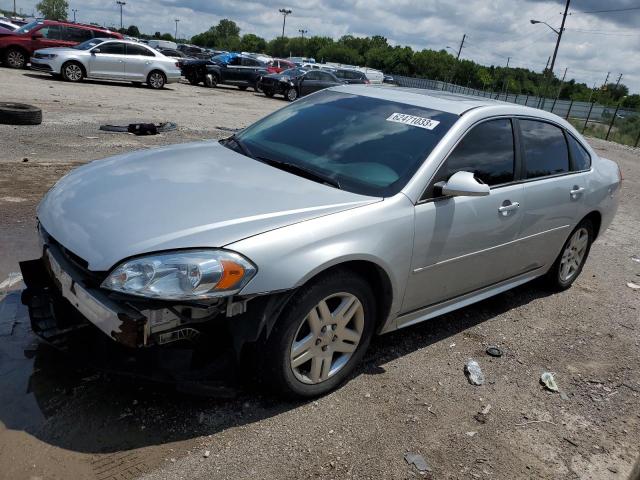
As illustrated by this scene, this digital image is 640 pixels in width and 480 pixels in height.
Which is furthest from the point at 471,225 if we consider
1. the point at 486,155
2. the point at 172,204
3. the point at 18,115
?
the point at 18,115

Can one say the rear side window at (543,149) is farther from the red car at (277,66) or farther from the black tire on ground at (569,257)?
the red car at (277,66)

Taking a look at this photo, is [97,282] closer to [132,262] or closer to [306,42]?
[132,262]

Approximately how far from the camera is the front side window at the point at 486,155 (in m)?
3.52

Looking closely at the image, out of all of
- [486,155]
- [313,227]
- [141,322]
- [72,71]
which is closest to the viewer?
[141,322]

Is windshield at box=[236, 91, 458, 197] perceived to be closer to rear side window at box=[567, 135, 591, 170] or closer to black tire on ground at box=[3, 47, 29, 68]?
rear side window at box=[567, 135, 591, 170]

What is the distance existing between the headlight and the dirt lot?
75cm

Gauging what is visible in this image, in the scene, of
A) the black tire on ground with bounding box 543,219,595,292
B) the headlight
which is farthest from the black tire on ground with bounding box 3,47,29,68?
the headlight

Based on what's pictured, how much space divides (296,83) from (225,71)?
12.4 ft

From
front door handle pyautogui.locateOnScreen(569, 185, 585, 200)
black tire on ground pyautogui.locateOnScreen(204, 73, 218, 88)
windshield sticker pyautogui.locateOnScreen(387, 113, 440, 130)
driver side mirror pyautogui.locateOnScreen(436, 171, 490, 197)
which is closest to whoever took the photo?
driver side mirror pyautogui.locateOnScreen(436, 171, 490, 197)

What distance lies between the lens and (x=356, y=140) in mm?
3629

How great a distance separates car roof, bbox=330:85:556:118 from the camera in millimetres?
3857

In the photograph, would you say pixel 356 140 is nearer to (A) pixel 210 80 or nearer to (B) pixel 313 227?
(B) pixel 313 227

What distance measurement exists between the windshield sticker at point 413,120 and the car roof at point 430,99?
0.59ft

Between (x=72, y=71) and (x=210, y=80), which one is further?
(x=210, y=80)
